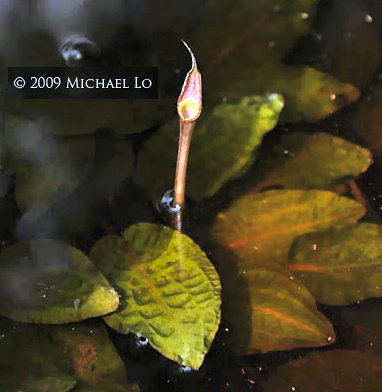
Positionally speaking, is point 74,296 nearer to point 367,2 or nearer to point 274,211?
point 274,211

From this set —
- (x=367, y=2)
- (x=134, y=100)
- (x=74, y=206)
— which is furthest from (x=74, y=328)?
(x=367, y=2)

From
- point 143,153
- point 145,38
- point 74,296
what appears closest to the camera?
point 74,296

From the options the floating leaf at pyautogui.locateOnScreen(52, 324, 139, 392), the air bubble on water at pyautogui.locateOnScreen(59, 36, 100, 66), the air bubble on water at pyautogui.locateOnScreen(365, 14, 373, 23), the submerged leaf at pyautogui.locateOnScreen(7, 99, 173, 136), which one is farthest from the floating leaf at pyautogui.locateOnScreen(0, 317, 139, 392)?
the air bubble on water at pyautogui.locateOnScreen(365, 14, 373, 23)

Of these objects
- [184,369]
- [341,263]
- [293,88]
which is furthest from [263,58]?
[184,369]

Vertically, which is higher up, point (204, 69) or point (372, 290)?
point (204, 69)

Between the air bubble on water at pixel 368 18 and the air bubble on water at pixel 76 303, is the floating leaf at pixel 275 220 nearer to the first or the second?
the air bubble on water at pixel 76 303

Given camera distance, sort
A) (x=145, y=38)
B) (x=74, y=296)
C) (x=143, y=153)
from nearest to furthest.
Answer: (x=74, y=296) < (x=143, y=153) < (x=145, y=38)

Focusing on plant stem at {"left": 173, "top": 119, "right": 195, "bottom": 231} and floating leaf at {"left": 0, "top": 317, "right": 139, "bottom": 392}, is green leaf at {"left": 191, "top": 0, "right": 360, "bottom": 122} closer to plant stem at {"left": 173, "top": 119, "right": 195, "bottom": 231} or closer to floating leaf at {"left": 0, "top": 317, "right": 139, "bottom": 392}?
plant stem at {"left": 173, "top": 119, "right": 195, "bottom": 231}
